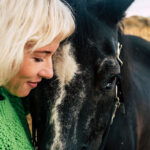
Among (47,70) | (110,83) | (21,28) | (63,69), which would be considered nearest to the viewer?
(21,28)

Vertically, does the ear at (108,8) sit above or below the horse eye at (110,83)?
above

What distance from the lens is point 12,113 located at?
151 centimetres

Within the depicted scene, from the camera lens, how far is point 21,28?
1.34 meters

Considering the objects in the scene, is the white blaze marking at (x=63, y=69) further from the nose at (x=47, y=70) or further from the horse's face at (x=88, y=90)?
the nose at (x=47, y=70)

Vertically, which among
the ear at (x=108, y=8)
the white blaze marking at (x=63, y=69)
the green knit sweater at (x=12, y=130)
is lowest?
the green knit sweater at (x=12, y=130)

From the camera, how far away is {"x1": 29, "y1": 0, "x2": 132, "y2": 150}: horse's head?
1548mm

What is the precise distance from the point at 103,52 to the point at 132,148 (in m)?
0.84

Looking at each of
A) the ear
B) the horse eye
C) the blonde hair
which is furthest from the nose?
the ear

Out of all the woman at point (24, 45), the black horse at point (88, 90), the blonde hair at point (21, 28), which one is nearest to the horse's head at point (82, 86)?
the black horse at point (88, 90)

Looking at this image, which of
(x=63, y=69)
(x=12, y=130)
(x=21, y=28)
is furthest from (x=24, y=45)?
(x=12, y=130)

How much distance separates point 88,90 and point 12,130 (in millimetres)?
475

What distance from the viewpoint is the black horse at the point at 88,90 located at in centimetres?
156

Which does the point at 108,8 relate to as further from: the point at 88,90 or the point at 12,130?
the point at 12,130

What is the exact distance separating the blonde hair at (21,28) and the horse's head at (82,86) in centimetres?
22
